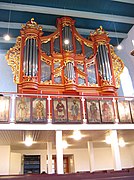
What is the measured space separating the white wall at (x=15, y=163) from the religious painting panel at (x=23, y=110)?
5144mm

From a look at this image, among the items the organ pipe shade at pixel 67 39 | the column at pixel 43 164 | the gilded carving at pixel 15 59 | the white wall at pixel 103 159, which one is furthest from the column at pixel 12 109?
the white wall at pixel 103 159

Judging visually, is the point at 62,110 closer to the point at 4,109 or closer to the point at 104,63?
the point at 4,109

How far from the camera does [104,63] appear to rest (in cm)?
1046

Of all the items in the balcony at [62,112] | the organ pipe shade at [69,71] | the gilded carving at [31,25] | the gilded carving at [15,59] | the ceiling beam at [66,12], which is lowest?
the balcony at [62,112]

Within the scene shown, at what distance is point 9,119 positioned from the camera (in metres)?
6.99

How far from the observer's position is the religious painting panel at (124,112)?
8.05 metres

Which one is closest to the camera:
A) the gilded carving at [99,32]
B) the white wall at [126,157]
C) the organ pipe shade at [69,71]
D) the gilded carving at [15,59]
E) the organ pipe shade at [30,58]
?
the organ pipe shade at [30,58]

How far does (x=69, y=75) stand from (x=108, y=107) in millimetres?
2461

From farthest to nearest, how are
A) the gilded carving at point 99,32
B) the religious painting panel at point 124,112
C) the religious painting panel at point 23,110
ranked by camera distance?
1. the gilded carving at point 99,32
2. the religious painting panel at point 124,112
3. the religious painting panel at point 23,110

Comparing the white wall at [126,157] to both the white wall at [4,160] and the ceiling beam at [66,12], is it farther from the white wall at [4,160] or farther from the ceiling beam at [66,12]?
the ceiling beam at [66,12]

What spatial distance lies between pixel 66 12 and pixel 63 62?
10.4 ft

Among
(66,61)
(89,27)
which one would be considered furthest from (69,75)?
(89,27)

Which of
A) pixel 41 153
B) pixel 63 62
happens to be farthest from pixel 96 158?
pixel 63 62

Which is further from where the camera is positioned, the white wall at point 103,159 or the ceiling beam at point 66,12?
the white wall at point 103,159
